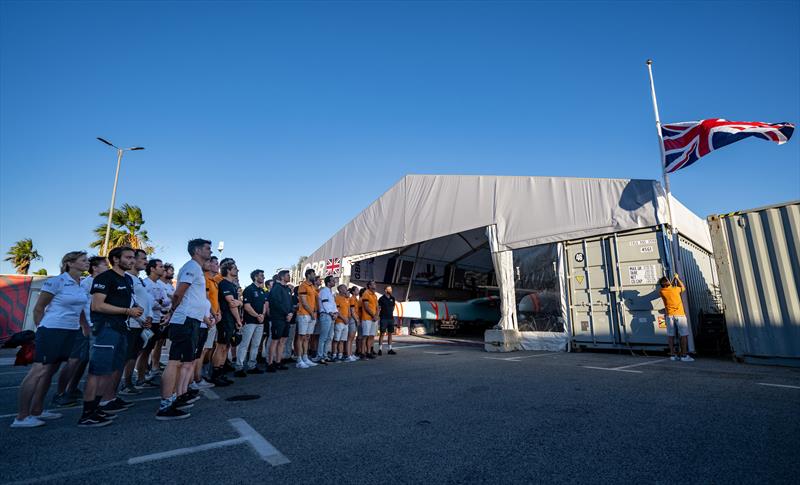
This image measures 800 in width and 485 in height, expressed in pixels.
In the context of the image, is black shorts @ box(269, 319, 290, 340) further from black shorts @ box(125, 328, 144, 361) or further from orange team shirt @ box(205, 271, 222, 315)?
black shorts @ box(125, 328, 144, 361)

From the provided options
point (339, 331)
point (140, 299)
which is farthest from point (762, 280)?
point (140, 299)

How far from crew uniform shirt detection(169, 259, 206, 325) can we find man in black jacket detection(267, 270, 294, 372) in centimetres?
292

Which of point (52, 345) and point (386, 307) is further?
point (386, 307)

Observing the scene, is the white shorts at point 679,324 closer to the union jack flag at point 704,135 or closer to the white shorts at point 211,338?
the union jack flag at point 704,135

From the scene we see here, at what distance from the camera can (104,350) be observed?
3502 mm

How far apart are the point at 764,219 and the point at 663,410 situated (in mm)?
→ 5659

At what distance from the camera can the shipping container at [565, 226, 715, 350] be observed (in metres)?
8.36

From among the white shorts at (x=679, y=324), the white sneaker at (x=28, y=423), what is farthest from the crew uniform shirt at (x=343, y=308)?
the white shorts at (x=679, y=324)

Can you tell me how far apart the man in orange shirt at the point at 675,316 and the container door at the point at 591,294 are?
1304 mm

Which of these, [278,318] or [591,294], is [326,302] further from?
[591,294]

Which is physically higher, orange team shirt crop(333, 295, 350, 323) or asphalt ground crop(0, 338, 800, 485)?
orange team shirt crop(333, 295, 350, 323)

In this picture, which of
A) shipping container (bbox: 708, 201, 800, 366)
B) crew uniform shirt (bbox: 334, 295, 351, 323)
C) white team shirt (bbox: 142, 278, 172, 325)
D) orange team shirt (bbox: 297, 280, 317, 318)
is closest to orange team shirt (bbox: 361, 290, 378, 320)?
crew uniform shirt (bbox: 334, 295, 351, 323)

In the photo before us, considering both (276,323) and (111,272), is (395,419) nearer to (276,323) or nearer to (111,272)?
(111,272)

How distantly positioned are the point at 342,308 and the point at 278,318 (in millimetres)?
1945
